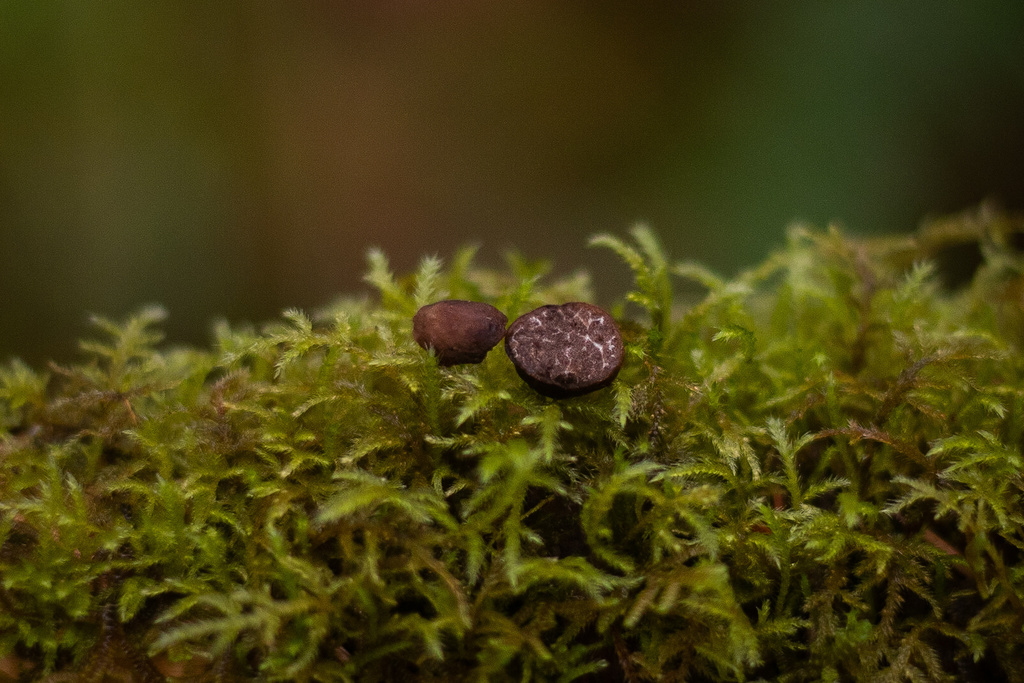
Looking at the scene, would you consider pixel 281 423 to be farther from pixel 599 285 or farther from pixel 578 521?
pixel 599 285

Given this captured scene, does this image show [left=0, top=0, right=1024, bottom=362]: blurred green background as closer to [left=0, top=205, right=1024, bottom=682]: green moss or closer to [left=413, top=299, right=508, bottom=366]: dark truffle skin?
[left=0, top=205, right=1024, bottom=682]: green moss

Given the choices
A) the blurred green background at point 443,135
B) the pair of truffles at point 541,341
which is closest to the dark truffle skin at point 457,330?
the pair of truffles at point 541,341

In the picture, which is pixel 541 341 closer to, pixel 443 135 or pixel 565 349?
pixel 565 349

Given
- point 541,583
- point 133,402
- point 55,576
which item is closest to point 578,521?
point 541,583

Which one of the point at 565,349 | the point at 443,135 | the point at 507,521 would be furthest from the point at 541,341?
the point at 443,135

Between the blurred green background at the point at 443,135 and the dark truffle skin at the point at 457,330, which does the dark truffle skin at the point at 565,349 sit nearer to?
the dark truffle skin at the point at 457,330

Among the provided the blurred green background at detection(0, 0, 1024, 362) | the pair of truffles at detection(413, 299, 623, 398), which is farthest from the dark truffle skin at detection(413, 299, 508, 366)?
the blurred green background at detection(0, 0, 1024, 362)
